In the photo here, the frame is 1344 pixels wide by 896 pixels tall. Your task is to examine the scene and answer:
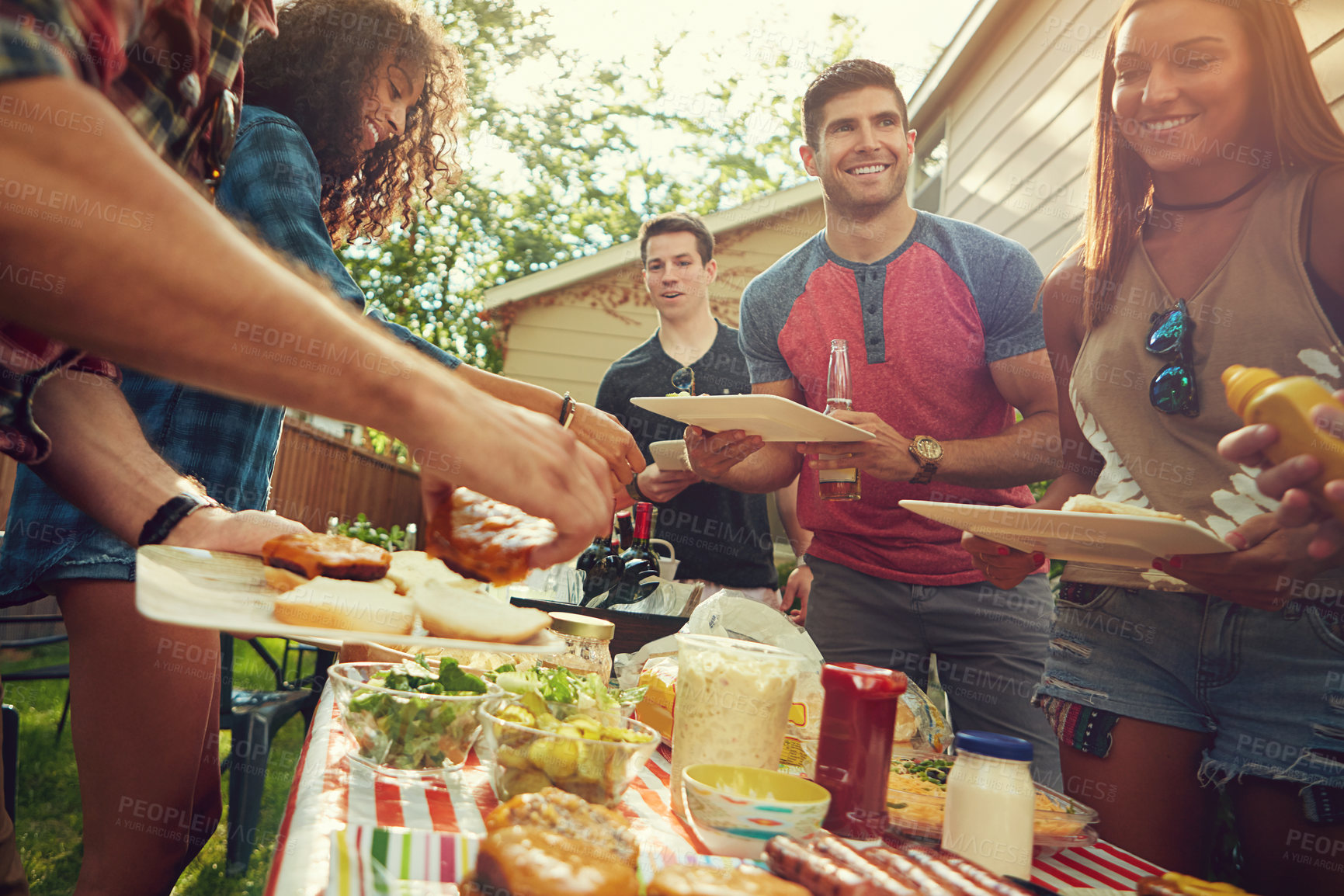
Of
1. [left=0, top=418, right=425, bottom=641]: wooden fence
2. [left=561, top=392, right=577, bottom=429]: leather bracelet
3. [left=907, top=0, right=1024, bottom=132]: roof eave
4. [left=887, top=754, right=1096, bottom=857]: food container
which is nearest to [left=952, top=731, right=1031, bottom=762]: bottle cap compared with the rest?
[left=887, top=754, right=1096, bottom=857]: food container

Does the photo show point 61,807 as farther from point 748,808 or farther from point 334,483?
point 334,483

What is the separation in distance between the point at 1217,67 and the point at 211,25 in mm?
2228

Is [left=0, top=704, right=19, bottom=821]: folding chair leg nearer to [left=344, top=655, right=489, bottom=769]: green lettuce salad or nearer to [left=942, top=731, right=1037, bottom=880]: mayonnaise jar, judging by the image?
[left=344, top=655, right=489, bottom=769]: green lettuce salad

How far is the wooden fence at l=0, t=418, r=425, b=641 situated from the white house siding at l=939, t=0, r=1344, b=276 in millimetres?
4986

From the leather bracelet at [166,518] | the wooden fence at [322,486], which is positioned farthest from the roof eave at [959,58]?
the leather bracelet at [166,518]

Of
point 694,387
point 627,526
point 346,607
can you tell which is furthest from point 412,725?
point 694,387

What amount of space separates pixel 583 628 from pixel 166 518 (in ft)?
2.93

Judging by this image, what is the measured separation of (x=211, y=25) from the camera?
3.84ft

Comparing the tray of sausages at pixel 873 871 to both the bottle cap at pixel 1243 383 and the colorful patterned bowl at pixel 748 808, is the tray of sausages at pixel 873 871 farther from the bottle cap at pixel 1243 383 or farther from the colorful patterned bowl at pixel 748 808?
the bottle cap at pixel 1243 383

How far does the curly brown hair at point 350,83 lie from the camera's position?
7.52 feet

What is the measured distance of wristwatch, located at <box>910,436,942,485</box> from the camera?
280 cm

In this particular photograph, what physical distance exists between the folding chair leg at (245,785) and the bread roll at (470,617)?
2.86 metres

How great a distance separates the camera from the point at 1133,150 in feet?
7.63

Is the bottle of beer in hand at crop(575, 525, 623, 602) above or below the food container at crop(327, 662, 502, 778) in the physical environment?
above
